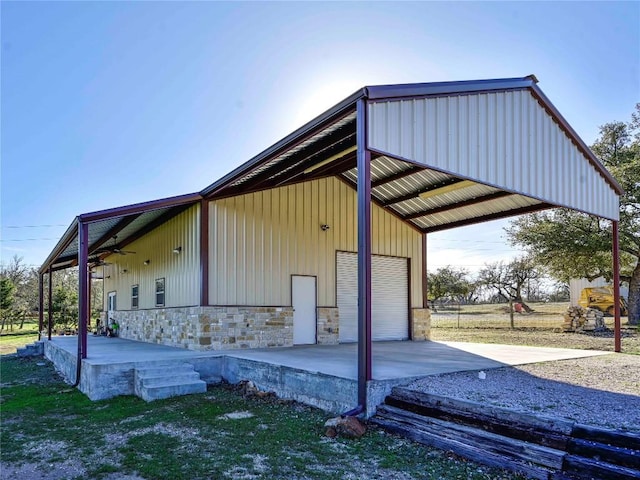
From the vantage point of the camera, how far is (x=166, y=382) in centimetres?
805

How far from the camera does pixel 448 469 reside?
438 cm

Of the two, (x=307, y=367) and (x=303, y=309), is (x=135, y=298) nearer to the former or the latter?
(x=303, y=309)

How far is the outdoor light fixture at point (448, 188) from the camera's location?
10222mm

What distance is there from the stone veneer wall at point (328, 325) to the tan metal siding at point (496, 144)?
5804 millimetres

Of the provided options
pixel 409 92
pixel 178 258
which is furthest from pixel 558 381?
pixel 178 258

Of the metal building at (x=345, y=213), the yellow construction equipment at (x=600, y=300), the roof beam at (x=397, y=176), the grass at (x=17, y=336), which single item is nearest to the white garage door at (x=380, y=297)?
the metal building at (x=345, y=213)

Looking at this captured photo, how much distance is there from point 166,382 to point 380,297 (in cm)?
695

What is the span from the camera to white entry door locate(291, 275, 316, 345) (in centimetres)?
1191

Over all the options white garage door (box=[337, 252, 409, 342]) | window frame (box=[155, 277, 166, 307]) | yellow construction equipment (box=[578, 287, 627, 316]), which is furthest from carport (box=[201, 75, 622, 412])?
yellow construction equipment (box=[578, 287, 627, 316])

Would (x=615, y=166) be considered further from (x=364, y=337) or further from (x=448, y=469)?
(x=448, y=469)

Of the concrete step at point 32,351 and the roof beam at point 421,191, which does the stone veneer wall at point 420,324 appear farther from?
the concrete step at point 32,351

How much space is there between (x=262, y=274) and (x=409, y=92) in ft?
19.8

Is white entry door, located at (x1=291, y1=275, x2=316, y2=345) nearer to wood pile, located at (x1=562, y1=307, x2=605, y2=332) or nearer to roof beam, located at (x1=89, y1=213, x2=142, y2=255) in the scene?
roof beam, located at (x1=89, y1=213, x2=142, y2=255)

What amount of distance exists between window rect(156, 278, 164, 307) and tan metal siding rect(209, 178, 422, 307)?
10.9 ft
